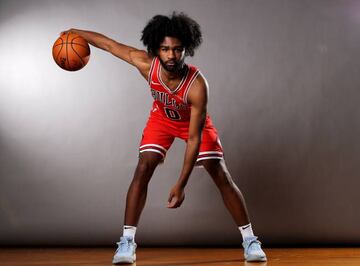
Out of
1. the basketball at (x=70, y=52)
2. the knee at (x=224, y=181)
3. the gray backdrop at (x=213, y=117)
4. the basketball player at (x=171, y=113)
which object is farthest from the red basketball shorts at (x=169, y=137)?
the gray backdrop at (x=213, y=117)

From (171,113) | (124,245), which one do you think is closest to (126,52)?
(171,113)

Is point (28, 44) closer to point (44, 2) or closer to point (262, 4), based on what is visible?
point (44, 2)

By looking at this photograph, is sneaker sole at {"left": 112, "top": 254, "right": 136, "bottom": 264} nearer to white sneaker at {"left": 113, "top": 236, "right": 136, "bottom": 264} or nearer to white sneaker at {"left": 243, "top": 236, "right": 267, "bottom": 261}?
white sneaker at {"left": 113, "top": 236, "right": 136, "bottom": 264}

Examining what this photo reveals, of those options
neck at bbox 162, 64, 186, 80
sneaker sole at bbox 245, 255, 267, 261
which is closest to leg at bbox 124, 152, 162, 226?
neck at bbox 162, 64, 186, 80

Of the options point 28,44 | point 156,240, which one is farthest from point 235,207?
point 28,44

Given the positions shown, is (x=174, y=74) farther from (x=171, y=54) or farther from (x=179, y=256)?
(x=179, y=256)

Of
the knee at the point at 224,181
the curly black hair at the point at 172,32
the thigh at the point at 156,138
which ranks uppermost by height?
the curly black hair at the point at 172,32

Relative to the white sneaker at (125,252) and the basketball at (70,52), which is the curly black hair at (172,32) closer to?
the basketball at (70,52)

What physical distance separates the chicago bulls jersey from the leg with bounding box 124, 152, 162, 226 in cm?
28

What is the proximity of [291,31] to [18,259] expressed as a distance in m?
2.49

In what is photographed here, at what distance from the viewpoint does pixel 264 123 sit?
4.58 meters

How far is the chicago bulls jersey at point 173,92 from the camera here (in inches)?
139

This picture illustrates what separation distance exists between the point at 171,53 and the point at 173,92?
27 centimetres

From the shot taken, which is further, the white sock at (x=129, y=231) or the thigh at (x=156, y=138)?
the thigh at (x=156, y=138)
